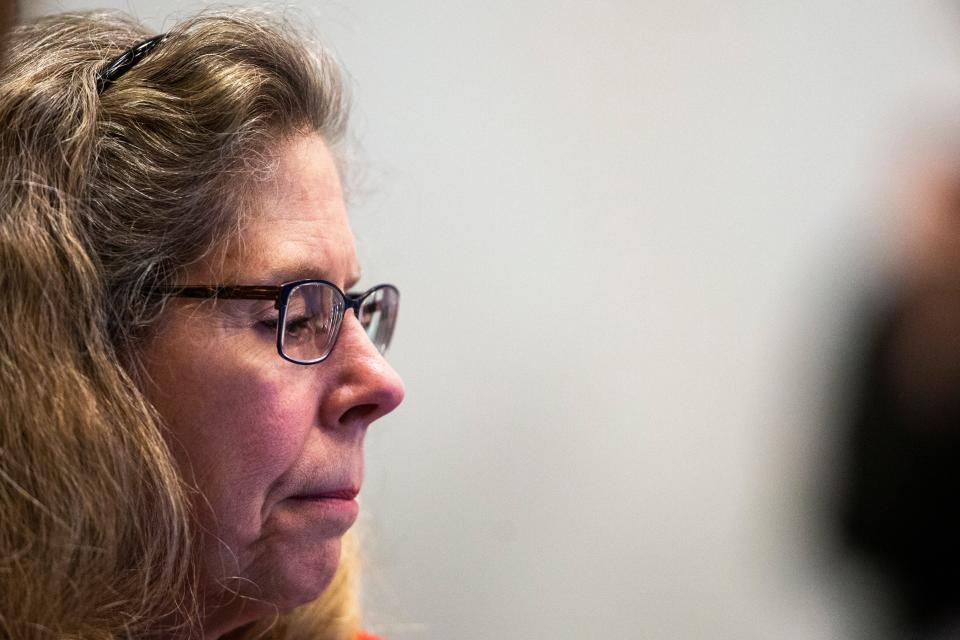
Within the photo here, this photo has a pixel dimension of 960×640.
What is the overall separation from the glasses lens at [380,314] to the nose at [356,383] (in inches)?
5.3

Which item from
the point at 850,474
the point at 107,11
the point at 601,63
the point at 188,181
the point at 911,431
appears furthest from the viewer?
the point at 601,63

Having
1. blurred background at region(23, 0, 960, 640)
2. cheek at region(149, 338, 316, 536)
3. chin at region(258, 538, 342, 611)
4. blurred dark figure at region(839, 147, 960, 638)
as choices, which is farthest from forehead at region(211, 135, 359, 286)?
blurred dark figure at region(839, 147, 960, 638)

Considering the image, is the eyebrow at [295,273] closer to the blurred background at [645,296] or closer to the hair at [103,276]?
the hair at [103,276]

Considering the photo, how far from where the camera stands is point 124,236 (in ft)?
3.25

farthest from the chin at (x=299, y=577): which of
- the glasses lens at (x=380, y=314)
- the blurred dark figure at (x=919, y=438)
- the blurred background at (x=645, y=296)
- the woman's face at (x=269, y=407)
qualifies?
the blurred dark figure at (x=919, y=438)

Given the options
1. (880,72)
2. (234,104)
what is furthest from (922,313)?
(234,104)

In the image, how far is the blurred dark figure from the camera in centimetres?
168

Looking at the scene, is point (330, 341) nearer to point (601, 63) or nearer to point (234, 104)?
point (234, 104)

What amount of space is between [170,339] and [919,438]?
134cm

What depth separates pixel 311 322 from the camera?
3.44 ft

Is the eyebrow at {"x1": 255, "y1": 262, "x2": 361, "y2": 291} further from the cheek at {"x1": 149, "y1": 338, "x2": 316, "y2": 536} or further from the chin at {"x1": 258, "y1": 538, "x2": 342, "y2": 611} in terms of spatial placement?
the chin at {"x1": 258, "y1": 538, "x2": 342, "y2": 611}

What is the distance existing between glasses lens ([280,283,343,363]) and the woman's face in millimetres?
17

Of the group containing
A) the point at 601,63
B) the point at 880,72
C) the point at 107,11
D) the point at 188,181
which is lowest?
the point at 188,181

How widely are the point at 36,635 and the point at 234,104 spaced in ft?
1.87
